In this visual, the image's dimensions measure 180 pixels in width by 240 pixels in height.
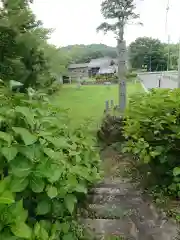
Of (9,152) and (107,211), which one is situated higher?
(9,152)

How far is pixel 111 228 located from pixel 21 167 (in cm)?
114

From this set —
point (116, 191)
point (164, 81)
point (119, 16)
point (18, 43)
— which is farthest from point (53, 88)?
point (116, 191)

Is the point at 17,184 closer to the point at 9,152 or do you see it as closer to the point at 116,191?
the point at 9,152

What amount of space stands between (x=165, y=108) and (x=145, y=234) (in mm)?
930

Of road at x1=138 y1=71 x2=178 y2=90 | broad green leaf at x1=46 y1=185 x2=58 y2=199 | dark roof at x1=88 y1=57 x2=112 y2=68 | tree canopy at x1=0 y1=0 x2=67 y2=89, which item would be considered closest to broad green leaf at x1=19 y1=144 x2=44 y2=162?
broad green leaf at x1=46 y1=185 x2=58 y2=199

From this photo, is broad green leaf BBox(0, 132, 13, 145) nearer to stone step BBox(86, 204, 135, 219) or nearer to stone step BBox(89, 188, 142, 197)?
stone step BBox(86, 204, 135, 219)

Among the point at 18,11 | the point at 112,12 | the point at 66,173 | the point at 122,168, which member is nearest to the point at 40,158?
the point at 66,173

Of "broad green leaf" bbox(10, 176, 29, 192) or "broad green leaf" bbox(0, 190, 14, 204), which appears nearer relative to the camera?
"broad green leaf" bbox(0, 190, 14, 204)

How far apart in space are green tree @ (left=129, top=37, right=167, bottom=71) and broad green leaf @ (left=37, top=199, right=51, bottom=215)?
30.3 m

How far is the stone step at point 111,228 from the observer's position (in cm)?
165

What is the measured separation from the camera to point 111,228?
1.74 meters

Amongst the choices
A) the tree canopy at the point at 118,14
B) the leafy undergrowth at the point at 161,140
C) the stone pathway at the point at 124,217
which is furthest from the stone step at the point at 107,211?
the tree canopy at the point at 118,14

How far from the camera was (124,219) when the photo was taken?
1.89 meters

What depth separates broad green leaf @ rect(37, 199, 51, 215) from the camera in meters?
0.90
